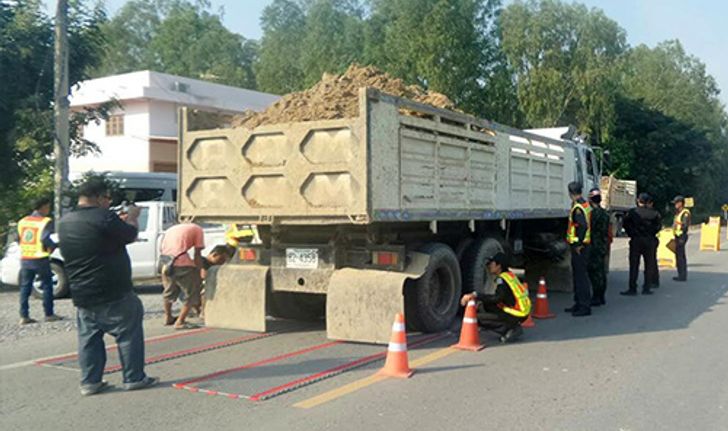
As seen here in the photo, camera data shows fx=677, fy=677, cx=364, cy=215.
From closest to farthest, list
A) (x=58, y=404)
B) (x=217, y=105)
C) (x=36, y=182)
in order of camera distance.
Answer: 1. (x=58, y=404)
2. (x=36, y=182)
3. (x=217, y=105)

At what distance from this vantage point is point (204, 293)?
318 inches

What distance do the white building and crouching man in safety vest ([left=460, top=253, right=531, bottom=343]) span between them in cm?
2211

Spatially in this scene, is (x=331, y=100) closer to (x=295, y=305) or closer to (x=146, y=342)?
(x=295, y=305)

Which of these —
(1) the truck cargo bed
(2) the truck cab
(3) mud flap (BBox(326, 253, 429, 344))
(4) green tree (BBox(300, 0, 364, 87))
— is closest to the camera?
A: (1) the truck cargo bed

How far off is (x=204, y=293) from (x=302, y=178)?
2189 mm

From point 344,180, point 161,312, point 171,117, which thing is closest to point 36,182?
point 161,312

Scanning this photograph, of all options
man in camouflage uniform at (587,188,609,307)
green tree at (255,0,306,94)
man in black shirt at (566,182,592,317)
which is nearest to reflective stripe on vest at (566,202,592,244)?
man in black shirt at (566,182,592,317)

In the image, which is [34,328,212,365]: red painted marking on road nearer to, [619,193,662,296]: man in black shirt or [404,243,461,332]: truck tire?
[404,243,461,332]: truck tire

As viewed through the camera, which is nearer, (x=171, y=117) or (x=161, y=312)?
(x=161, y=312)

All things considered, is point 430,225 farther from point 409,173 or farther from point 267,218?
point 267,218

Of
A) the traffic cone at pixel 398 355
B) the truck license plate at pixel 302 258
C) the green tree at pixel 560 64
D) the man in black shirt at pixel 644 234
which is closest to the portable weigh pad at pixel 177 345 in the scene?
the truck license plate at pixel 302 258

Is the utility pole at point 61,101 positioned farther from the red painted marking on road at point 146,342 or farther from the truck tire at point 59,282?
the red painted marking on road at point 146,342

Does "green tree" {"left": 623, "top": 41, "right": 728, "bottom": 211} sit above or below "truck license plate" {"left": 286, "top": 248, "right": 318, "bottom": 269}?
above

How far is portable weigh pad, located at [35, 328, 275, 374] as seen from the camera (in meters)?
6.53
